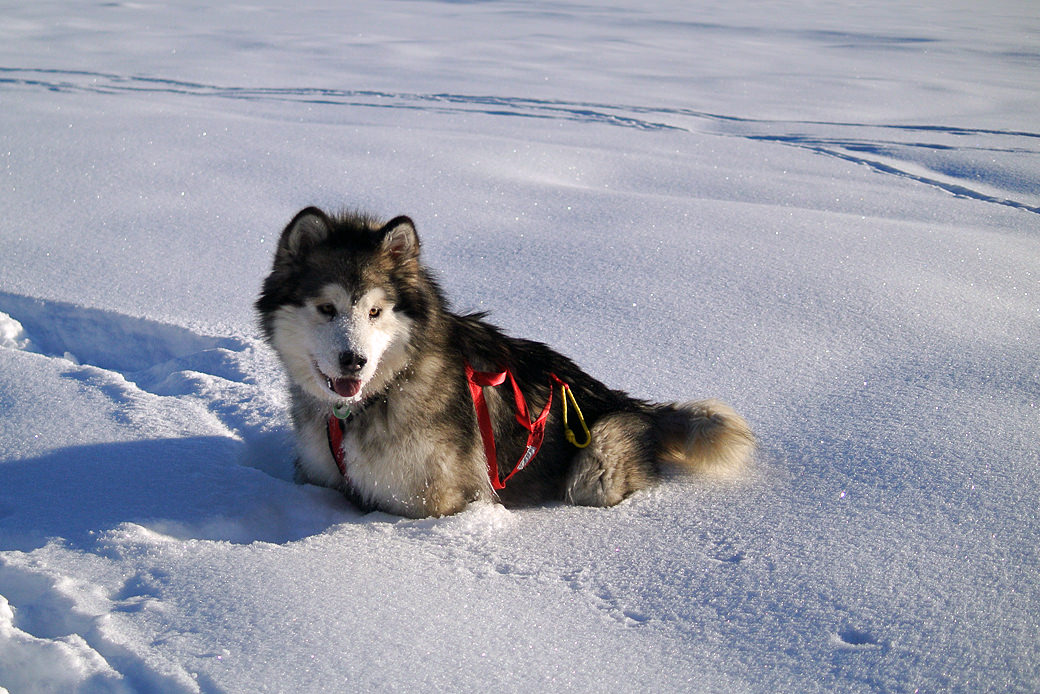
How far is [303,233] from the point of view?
2.82 metres

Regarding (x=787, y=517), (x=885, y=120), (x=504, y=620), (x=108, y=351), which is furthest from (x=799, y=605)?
(x=885, y=120)

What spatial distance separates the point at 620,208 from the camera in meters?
6.23

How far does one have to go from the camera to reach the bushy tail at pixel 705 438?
10.2ft

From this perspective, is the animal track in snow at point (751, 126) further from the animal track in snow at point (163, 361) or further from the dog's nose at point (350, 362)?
the dog's nose at point (350, 362)

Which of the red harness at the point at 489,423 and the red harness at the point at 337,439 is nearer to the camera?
the red harness at the point at 337,439

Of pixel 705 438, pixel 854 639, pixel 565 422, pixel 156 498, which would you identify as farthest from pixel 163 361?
pixel 854 639

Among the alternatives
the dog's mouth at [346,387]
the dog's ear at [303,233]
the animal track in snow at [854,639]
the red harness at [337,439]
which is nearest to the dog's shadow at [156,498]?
the red harness at [337,439]

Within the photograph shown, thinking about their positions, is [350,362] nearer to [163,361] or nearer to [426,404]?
[426,404]

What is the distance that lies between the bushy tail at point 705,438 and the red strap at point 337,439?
4.24 feet

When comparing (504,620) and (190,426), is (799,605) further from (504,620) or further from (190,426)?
(190,426)

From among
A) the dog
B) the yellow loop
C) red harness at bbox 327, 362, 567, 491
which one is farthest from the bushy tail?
red harness at bbox 327, 362, 567, 491

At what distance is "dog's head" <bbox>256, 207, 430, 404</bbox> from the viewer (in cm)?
265

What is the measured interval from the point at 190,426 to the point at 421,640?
173 centimetres

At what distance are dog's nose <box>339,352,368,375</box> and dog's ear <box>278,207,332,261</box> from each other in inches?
19.8
